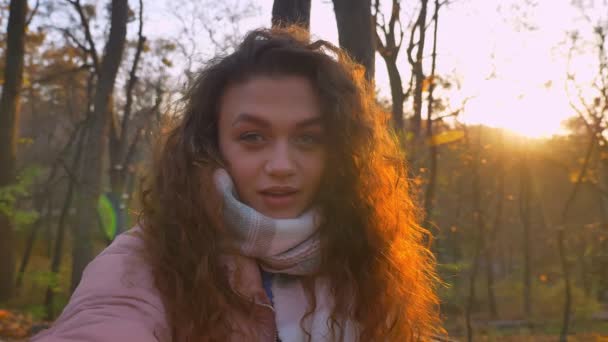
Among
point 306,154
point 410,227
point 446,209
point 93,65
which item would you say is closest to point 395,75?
point 410,227

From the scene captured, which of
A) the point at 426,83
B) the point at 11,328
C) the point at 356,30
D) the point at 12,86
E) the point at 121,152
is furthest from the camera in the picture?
the point at 121,152

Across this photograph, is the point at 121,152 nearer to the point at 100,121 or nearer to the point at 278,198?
the point at 100,121

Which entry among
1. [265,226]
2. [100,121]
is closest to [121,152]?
[100,121]

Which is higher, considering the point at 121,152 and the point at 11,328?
the point at 121,152

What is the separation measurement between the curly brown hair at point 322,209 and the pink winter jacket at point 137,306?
0.04m

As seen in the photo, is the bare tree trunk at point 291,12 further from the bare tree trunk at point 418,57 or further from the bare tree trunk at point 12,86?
the bare tree trunk at point 12,86

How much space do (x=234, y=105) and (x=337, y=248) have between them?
23.0 inches

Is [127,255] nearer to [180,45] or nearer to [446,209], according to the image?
[180,45]

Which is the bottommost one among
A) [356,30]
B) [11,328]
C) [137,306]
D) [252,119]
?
[11,328]

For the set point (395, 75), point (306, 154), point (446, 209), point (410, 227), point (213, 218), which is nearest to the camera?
point (213, 218)

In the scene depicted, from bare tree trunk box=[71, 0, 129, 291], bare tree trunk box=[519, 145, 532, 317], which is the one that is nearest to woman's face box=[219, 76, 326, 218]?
bare tree trunk box=[71, 0, 129, 291]

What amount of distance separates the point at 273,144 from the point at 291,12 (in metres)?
1.67

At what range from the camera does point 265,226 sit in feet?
5.37

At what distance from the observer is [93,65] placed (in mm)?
10570
